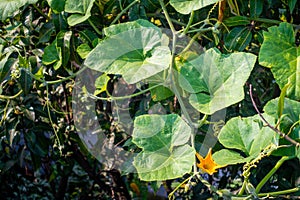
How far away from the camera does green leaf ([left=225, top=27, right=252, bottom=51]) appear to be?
1118 mm

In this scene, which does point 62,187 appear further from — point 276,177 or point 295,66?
point 295,66

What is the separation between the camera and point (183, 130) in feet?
2.87

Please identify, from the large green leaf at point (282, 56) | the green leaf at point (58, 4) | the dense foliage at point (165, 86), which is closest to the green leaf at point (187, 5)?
the dense foliage at point (165, 86)

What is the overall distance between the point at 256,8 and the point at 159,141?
0.42m

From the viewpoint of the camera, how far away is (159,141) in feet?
2.89

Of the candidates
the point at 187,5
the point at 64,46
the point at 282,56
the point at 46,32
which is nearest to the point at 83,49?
the point at 64,46

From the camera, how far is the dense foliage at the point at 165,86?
2.88 feet

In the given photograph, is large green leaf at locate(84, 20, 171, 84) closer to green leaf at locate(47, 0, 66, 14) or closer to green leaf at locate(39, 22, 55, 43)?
green leaf at locate(47, 0, 66, 14)

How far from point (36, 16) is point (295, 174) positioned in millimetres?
801

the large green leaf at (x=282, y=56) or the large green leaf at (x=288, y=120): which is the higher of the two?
the large green leaf at (x=282, y=56)

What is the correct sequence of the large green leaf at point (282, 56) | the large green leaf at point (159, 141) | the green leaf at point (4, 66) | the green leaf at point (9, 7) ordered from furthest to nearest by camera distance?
1. the green leaf at point (4, 66)
2. the green leaf at point (9, 7)
3. the large green leaf at point (282, 56)
4. the large green leaf at point (159, 141)

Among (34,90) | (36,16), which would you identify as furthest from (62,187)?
(36,16)

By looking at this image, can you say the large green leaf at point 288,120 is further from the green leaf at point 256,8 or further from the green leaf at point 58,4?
the green leaf at point 58,4

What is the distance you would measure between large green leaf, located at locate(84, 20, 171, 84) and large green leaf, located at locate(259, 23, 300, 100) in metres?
0.20
